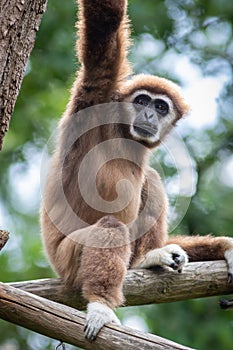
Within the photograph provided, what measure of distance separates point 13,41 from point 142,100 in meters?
3.02

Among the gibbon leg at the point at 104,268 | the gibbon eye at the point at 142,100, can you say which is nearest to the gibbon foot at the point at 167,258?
the gibbon leg at the point at 104,268

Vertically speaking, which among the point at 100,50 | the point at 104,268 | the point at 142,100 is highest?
the point at 142,100

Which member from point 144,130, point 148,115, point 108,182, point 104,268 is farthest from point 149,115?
point 104,268

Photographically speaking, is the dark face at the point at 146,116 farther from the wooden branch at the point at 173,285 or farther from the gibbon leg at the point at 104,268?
the wooden branch at the point at 173,285

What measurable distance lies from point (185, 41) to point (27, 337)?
7.72m

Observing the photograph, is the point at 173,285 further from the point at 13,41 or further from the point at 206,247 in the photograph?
the point at 13,41

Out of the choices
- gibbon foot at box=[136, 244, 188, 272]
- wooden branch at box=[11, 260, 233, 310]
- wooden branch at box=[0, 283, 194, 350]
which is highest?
gibbon foot at box=[136, 244, 188, 272]

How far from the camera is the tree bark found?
5.78 m

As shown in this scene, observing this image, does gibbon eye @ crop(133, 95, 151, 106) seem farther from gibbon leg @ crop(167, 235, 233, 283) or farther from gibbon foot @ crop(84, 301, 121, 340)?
gibbon foot @ crop(84, 301, 121, 340)

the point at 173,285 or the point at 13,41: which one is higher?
the point at 173,285

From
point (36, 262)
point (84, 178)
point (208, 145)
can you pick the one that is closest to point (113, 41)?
point (84, 178)

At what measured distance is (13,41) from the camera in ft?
19.1

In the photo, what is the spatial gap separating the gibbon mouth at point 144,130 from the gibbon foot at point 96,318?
7.55 feet

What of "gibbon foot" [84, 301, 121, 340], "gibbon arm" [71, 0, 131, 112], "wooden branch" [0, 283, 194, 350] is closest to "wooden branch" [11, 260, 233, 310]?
"gibbon foot" [84, 301, 121, 340]
